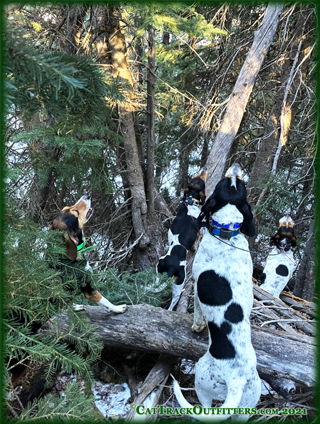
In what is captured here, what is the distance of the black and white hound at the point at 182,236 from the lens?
542cm

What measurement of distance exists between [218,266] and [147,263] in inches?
140

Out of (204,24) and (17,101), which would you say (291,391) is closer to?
(17,101)

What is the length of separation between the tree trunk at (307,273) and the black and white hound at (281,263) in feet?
0.88

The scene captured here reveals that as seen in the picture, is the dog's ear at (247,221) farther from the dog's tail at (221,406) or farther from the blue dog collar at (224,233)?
the dog's tail at (221,406)

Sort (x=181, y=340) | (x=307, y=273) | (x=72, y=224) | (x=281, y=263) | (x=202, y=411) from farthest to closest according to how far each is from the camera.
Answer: (x=281, y=263)
(x=307, y=273)
(x=72, y=224)
(x=181, y=340)
(x=202, y=411)

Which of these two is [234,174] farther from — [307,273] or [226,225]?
[307,273]

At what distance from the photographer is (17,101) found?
2.14 metres

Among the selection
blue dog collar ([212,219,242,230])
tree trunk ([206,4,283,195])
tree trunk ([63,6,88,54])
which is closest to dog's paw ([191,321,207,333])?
blue dog collar ([212,219,242,230])

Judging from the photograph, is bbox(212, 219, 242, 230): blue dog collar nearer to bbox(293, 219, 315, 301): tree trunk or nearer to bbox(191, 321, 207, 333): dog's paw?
bbox(191, 321, 207, 333): dog's paw

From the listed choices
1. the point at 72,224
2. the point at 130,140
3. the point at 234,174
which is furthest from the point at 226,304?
the point at 130,140

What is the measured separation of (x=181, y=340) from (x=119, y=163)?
3.80 m

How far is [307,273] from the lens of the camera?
591 centimetres

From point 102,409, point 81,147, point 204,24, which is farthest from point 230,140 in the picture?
point 102,409

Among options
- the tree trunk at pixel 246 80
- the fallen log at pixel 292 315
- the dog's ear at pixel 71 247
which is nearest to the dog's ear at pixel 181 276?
the fallen log at pixel 292 315
